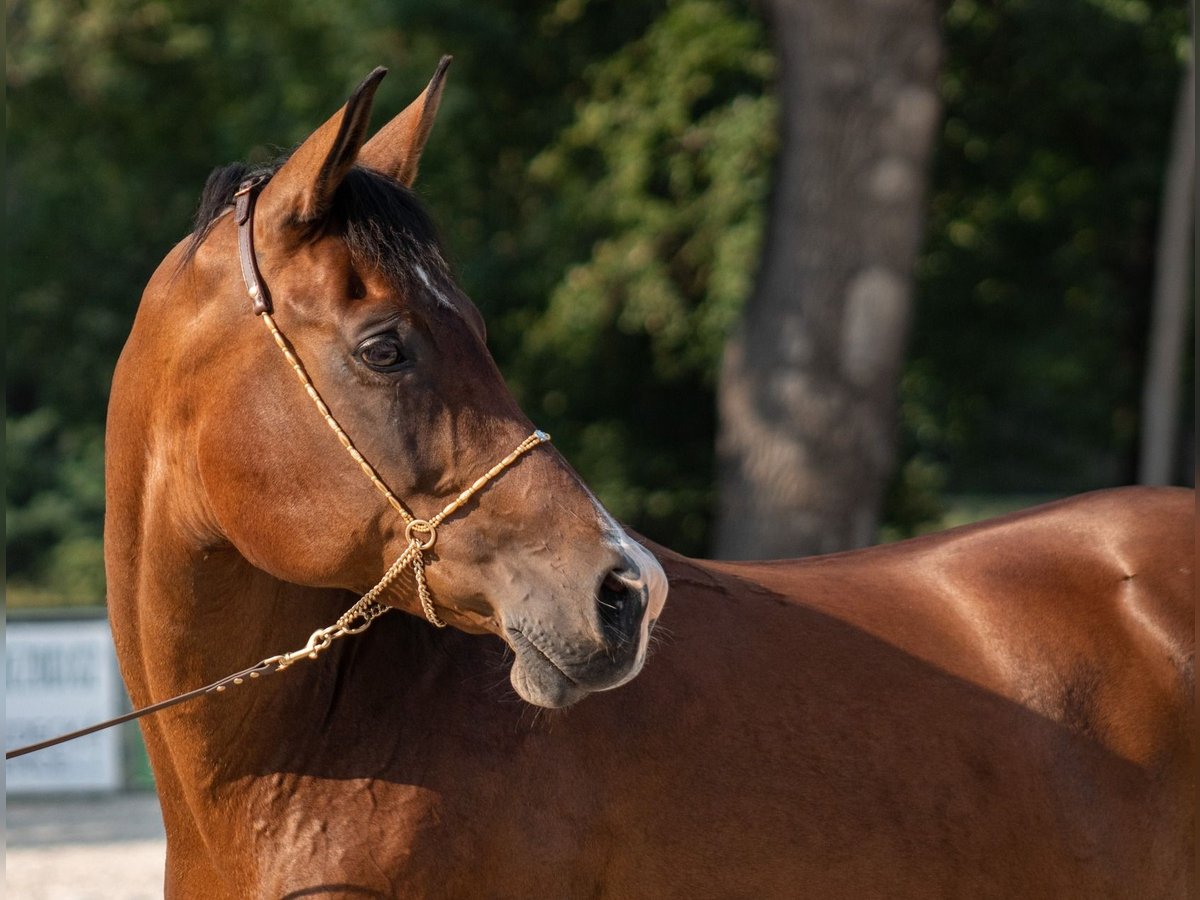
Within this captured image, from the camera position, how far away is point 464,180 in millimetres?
13914

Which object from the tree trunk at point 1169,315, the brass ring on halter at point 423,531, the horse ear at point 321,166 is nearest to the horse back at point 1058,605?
the brass ring on halter at point 423,531

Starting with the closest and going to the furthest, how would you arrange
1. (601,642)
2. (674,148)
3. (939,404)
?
1. (601,642)
2. (674,148)
3. (939,404)

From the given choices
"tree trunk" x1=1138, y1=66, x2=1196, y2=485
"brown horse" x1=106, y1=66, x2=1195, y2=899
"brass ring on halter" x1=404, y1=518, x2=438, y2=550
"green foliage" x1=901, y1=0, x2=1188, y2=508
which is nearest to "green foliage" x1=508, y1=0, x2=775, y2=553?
"green foliage" x1=901, y1=0, x2=1188, y2=508

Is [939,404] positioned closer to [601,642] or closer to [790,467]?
[790,467]

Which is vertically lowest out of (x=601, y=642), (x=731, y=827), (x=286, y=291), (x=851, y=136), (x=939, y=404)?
(x=939, y=404)

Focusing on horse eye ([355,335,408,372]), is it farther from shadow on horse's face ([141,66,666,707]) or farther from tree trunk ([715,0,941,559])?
tree trunk ([715,0,941,559])

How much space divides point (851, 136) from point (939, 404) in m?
7.51

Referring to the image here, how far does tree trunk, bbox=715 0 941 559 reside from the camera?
27.2 feet

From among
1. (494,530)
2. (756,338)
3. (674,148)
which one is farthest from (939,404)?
(494,530)

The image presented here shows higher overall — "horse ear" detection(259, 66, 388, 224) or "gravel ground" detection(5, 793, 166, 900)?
"horse ear" detection(259, 66, 388, 224)

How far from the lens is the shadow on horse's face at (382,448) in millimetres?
2287

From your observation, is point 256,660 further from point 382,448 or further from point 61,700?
point 61,700

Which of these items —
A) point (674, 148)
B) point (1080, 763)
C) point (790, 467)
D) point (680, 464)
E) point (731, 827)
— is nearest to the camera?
point (731, 827)

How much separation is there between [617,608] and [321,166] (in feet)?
2.95
